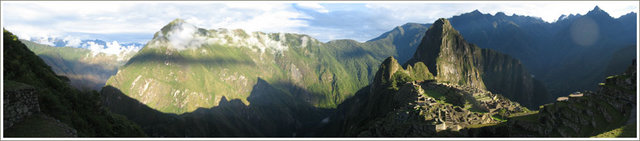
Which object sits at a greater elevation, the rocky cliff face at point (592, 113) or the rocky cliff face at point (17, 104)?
the rocky cliff face at point (17, 104)

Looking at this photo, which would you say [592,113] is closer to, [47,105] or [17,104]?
[17,104]

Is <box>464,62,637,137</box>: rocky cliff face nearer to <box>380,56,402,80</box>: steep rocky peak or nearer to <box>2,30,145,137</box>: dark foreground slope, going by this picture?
<box>2,30,145,137</box>: dark foreground slope

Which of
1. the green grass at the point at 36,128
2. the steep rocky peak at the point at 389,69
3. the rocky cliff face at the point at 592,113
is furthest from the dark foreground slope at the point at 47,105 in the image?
the steep rocky peak at the point at 389,69

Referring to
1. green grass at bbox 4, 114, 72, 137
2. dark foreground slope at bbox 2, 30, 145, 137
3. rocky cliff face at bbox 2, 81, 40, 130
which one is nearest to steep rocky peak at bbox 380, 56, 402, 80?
dark foreground slope at bbox 2, 30, 145, 137

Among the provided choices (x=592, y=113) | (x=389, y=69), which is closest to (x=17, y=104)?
(x=592, y=113)

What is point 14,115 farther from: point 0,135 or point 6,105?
point 0,135

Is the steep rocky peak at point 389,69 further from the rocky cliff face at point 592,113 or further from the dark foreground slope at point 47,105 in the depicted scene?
the dark foreground slope at point 47,105

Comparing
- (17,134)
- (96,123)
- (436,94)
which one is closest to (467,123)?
(436,94)

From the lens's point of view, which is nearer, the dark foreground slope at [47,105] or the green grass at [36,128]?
the green grass at [36,128]
